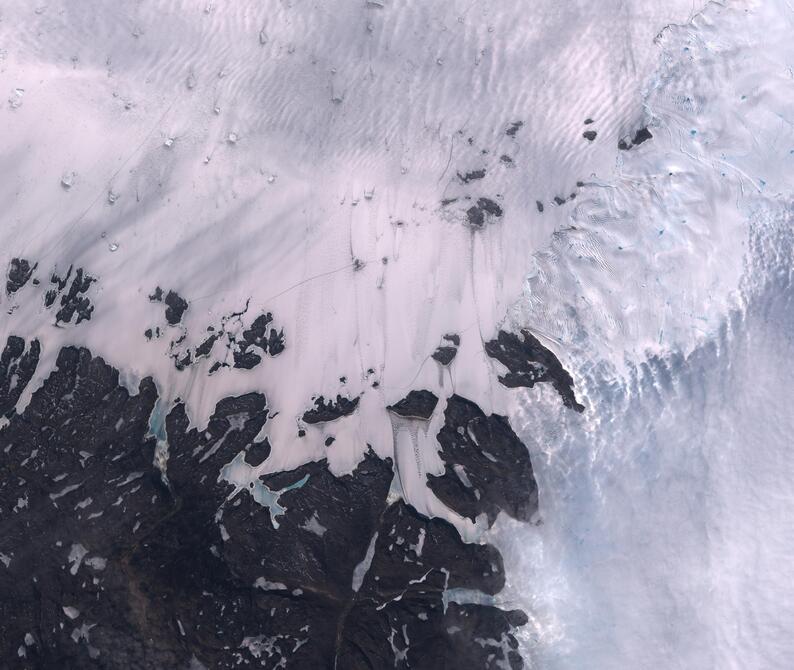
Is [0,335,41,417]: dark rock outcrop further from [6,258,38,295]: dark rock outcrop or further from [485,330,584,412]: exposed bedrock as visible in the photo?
[485,330,584,412]: exposed bedrock

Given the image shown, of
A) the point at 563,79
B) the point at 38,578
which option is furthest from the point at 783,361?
the point at 38,578

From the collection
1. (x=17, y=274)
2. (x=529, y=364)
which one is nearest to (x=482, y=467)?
(x=529, y=364)

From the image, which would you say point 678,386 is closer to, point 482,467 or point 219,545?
point 482,467

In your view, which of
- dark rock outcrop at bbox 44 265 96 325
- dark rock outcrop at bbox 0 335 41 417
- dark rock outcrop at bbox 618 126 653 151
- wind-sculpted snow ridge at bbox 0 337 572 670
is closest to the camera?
wind-sculpted snow ridge at bbox 0 337 572 670

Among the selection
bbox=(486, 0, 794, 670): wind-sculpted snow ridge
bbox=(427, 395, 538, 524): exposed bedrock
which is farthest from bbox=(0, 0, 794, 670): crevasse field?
bbox=(427, 395, 538, 524): exposed bedrock

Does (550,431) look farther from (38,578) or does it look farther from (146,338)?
(38,578)

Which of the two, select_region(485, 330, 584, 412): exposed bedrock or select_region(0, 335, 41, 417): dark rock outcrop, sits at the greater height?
select_region(485, 330, 584, 412): exposed bedrock
